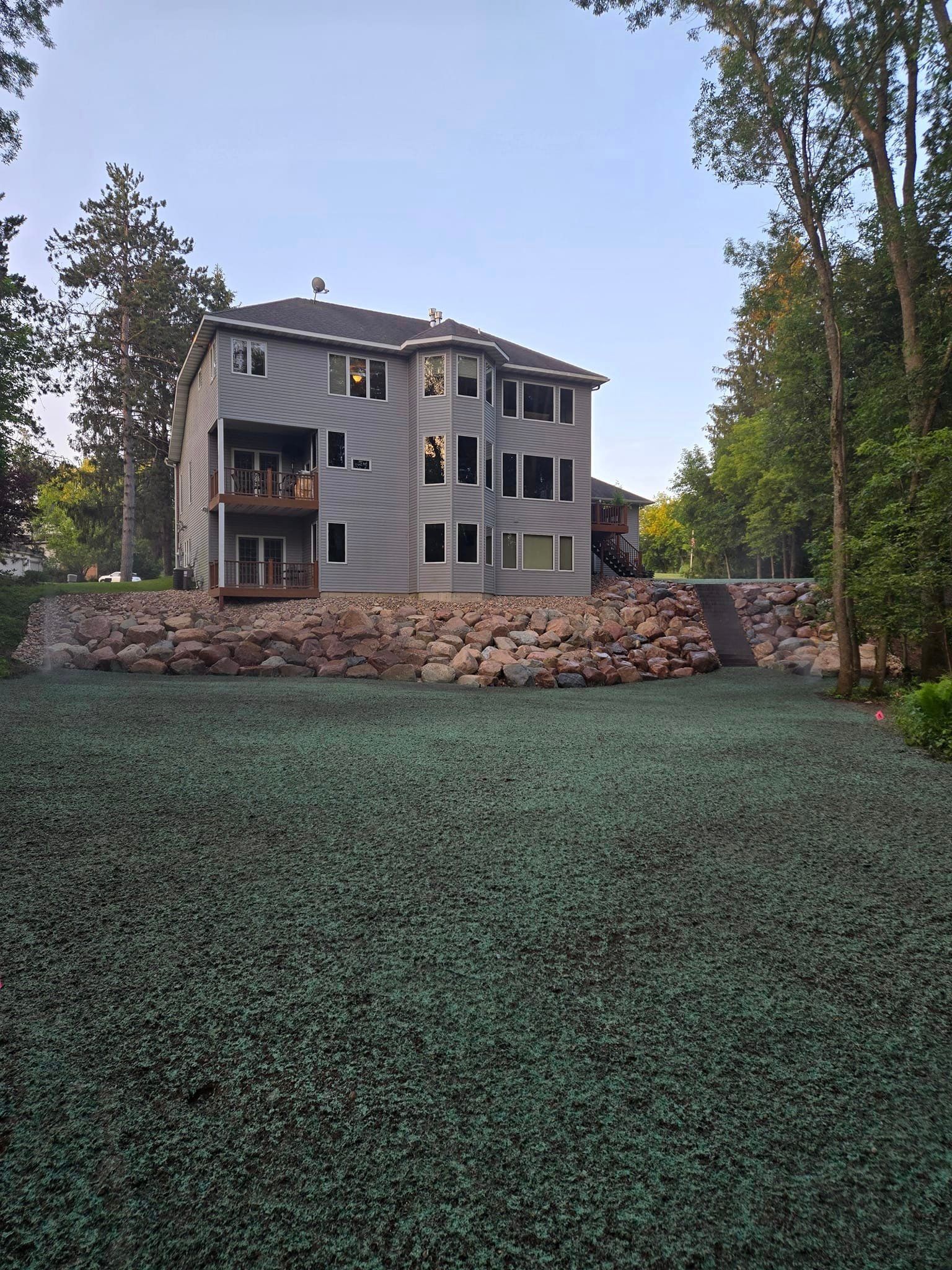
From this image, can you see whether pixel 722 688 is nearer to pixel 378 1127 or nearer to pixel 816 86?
pixel 816 86

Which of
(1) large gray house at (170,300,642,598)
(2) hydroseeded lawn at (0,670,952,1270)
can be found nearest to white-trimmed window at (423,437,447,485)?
(1) large gray house at (170,300,642,598)

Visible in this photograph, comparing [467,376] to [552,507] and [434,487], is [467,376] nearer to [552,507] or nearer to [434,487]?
[434,487]

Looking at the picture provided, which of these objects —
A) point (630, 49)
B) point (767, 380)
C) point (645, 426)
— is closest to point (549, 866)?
point (630, 49)

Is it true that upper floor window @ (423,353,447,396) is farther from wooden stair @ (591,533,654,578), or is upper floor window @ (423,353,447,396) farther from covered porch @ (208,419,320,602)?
wooden stair @ (591,533,654,578)

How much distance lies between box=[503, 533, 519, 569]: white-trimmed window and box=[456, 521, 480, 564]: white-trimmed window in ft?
5.19

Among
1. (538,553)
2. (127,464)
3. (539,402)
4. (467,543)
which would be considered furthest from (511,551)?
(127,464)

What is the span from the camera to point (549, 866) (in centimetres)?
358

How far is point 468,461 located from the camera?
19.2m

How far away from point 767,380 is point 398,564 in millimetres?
29118

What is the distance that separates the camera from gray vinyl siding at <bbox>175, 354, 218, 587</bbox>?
19062 mm

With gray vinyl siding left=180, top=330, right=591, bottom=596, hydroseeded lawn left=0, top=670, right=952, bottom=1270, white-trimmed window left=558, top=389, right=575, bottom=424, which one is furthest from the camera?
white-trimmed window left=558, top=389, right=575, bottom=424

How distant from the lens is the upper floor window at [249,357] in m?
17.8

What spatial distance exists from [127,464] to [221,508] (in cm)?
1328

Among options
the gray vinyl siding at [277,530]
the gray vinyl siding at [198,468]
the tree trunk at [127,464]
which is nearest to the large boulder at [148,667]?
the gray vinyl siding at [277,530]
